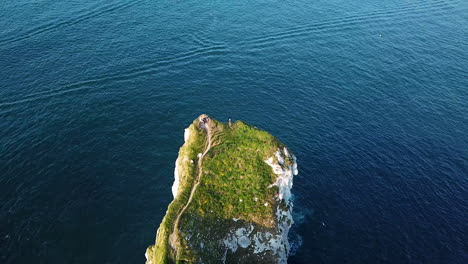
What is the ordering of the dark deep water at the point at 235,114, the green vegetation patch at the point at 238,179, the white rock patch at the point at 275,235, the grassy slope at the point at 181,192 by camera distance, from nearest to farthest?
the grassy slope at the point at 181,192, the white rock patch at the point at 275,235, the green vegetation patch at the point at 238,179, the dark deep water at the point at 235,114

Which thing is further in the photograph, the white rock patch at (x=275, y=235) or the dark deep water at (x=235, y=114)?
the dark deep water at (x=235, y=114)

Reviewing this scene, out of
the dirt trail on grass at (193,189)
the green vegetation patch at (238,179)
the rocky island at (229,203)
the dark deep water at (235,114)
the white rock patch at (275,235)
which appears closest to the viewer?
the dirt trail on grass at (193,189)

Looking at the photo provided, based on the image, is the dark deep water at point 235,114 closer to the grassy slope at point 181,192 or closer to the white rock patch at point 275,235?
the white rock patch at point 275,235

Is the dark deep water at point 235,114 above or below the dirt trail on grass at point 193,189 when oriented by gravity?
below

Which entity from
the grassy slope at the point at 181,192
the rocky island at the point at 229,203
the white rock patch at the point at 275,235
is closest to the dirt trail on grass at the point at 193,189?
the rocky island at the point at 229,203

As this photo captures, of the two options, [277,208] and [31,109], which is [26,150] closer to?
[31,109]

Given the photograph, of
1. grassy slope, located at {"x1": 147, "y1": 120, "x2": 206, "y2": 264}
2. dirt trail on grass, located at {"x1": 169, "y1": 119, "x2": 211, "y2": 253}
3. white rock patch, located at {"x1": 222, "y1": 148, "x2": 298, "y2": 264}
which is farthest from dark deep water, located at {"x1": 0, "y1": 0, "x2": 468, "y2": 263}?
dirt trail on grass, located at {"x1": 169, "y1": 119, "x2": 211, "y2": 253}

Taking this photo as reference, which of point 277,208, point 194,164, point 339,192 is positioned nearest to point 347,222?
point 339,192
